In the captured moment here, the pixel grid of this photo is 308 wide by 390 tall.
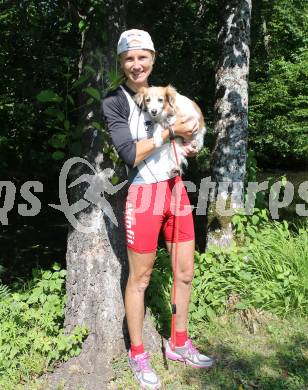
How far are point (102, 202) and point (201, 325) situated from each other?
4.36ft

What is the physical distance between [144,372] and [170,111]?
66.2 inches

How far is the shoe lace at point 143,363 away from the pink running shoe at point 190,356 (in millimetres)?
275

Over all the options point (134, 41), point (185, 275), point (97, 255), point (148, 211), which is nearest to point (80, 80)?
point (134, 41)

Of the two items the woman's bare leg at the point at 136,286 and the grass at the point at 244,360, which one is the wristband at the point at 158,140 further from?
the grass at the point at 244,360

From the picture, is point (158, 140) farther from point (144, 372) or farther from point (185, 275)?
point (144, 372)

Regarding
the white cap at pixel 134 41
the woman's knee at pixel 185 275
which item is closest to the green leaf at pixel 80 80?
the white cap at pixel 134 41

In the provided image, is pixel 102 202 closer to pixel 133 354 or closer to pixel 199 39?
pixel 133 354

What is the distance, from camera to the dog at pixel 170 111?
277 centimetres

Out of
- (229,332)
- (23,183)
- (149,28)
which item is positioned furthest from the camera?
(23,183)

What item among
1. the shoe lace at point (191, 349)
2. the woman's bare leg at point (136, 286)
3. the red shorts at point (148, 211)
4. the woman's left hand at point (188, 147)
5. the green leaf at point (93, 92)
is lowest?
the shoe lace at point (191, 349)

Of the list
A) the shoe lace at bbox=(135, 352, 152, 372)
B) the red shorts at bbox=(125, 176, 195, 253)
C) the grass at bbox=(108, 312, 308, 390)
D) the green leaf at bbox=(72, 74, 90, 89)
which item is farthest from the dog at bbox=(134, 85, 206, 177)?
the grass at bbox=(108, 312, 308, 390)

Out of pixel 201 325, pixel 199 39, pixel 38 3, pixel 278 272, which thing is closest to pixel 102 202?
pixel 201 325

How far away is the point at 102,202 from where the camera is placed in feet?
10.5

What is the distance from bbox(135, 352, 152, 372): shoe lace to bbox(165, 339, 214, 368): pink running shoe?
0.28 meters
